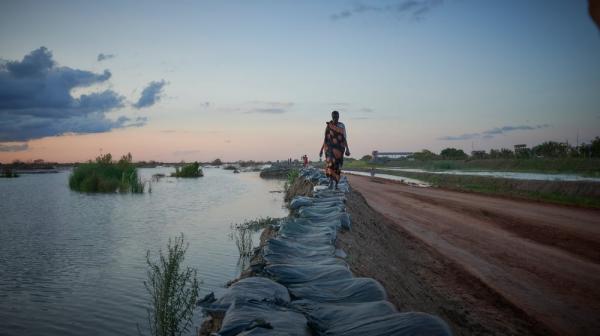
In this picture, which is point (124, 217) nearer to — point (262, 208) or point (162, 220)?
point (162, 220)

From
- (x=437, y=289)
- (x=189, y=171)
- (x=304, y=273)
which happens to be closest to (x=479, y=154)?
(x=189, y=171)

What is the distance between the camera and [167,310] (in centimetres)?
374

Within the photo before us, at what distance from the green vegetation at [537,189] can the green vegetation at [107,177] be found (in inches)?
702

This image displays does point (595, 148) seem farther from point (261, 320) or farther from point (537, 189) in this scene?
point (261, 320)

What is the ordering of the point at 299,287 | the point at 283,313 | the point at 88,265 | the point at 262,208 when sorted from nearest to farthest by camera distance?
the point at 283,313 → the point at 299,287 → the point at 88,265 → the point at 262,208

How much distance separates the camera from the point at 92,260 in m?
7.18

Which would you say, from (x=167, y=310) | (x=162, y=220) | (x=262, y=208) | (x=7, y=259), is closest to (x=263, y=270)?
(x=167, y=310)

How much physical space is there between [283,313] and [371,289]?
2.21 feet

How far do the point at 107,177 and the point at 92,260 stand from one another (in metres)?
16.8

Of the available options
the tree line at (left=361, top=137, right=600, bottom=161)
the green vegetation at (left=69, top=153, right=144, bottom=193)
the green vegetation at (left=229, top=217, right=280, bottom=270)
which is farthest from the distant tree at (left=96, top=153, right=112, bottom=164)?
the tree line at (left=361, top=137, right=600, bottom=161)

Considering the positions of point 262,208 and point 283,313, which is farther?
point 262,208

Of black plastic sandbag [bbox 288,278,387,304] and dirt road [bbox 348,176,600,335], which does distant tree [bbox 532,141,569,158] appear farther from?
black plastic sandbag [bbox 288,278,387,304]

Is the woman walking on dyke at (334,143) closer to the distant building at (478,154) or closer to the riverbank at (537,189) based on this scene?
the riverbank at (537,189)

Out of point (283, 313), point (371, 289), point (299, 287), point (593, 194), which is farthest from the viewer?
point (593, 194)
